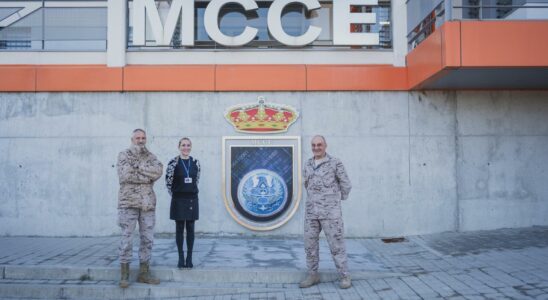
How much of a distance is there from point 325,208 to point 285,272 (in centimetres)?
112

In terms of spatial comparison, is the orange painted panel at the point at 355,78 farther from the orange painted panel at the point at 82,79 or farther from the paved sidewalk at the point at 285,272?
the orange painted panel at the point at 82,79

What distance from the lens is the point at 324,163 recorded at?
6.35 metres

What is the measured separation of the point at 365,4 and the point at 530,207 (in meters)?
4.95

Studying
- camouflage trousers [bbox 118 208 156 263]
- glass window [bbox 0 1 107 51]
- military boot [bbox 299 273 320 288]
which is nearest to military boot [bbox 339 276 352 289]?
military boot [bbox 299 273 320 288]

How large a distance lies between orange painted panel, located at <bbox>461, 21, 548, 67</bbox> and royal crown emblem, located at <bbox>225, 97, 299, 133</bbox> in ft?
10.8

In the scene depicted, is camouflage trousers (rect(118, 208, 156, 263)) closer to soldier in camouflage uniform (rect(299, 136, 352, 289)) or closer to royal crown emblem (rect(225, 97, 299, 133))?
soldier in camouflage uniform (rect(299, 136, 352, 289))

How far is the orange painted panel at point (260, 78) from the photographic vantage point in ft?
31.3

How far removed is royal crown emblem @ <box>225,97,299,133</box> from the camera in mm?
9516

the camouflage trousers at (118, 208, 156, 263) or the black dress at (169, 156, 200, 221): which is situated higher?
the black dress at (169, 156, 200, 221)

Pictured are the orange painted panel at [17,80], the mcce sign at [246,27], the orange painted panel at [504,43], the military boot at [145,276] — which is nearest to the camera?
the military boot at [145,276]

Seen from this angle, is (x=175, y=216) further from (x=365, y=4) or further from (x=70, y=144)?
(x=365, y=4)

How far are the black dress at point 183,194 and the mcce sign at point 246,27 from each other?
378 centimetres

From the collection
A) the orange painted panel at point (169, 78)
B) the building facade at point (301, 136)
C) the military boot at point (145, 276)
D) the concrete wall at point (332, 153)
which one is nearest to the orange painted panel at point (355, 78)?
the building facade at point (301, 136)

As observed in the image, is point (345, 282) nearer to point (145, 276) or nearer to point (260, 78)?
point (145, 276)
